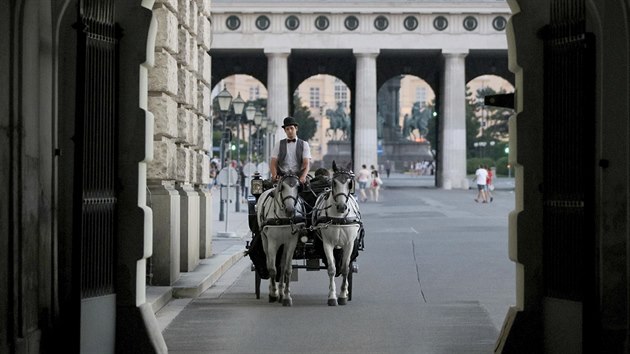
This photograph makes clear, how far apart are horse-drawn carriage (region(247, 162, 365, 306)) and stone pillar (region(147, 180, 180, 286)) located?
136 centimetres

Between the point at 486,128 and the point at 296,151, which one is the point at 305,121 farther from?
the point at 296,151

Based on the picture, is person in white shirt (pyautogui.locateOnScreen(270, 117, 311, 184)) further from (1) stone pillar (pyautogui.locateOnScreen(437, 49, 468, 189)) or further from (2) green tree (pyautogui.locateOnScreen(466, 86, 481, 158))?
(2) green tree (pyautogui.locateOnScreen(466, 86, 481, 158))

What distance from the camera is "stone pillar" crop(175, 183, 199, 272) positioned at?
20.7 metres

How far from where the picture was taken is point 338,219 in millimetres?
16875

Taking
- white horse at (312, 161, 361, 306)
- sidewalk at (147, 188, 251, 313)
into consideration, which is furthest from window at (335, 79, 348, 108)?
white horse at (312, 161, 361, 306)

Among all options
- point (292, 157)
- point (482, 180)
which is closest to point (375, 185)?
point (482, 180)

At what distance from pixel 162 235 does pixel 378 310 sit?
333 cm

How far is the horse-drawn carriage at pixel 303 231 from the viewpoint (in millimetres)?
16812

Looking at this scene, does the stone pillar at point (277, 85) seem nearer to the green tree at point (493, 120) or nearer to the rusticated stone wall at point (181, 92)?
the green tree at point (493, 120)

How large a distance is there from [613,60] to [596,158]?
28.6 inches

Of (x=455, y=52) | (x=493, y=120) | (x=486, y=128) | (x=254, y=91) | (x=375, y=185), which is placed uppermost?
(x=254, y=91)

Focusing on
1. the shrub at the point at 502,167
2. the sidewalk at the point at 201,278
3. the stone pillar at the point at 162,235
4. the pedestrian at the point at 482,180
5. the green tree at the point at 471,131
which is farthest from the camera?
the green tree at the point at 471,131

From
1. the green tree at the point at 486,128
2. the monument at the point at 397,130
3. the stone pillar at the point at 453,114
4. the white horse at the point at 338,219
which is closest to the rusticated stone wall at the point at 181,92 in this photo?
the white horse at the point at 338,219

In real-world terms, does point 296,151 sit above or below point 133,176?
above
